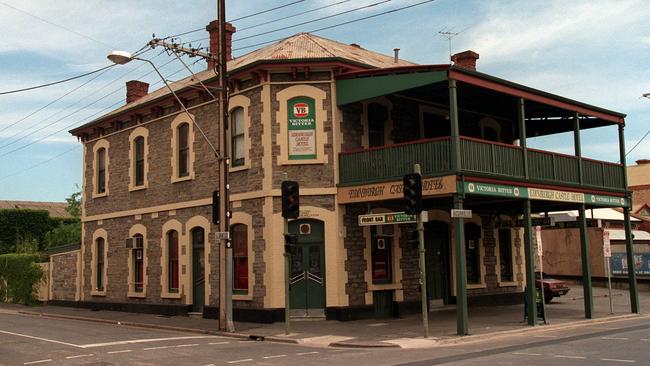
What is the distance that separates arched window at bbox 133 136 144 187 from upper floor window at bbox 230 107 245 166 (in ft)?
20.3

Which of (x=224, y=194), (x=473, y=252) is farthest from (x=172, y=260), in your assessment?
(x=473, y=252)

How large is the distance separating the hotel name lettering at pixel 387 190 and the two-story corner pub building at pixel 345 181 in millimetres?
59

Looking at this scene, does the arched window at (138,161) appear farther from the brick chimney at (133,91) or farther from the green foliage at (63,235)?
the green foliage at (63,235)

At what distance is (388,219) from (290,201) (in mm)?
2689

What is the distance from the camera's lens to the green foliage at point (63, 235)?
43125 millimetres

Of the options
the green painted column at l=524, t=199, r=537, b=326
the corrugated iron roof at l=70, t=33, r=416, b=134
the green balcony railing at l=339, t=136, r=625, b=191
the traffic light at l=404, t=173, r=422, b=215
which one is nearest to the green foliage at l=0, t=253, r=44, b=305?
the corrugated iron roof at l=70, t=33, r=416, b=134

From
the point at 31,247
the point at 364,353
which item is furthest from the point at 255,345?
the point at 31,247

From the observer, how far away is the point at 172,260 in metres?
A: 24.2

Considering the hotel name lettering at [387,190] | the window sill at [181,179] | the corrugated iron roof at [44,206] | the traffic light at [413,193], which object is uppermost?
the corrugated iron roof at [44,206]

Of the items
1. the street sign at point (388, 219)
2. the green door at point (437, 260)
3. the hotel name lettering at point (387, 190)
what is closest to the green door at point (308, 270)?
the hotel name lettering at point (387, 190)

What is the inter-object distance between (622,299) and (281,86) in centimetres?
1716

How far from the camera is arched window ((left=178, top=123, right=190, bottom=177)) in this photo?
77.6 feet

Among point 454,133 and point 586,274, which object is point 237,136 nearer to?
point 454,133

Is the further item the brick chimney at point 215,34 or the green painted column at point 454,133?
the brick chimney at point 215,34
